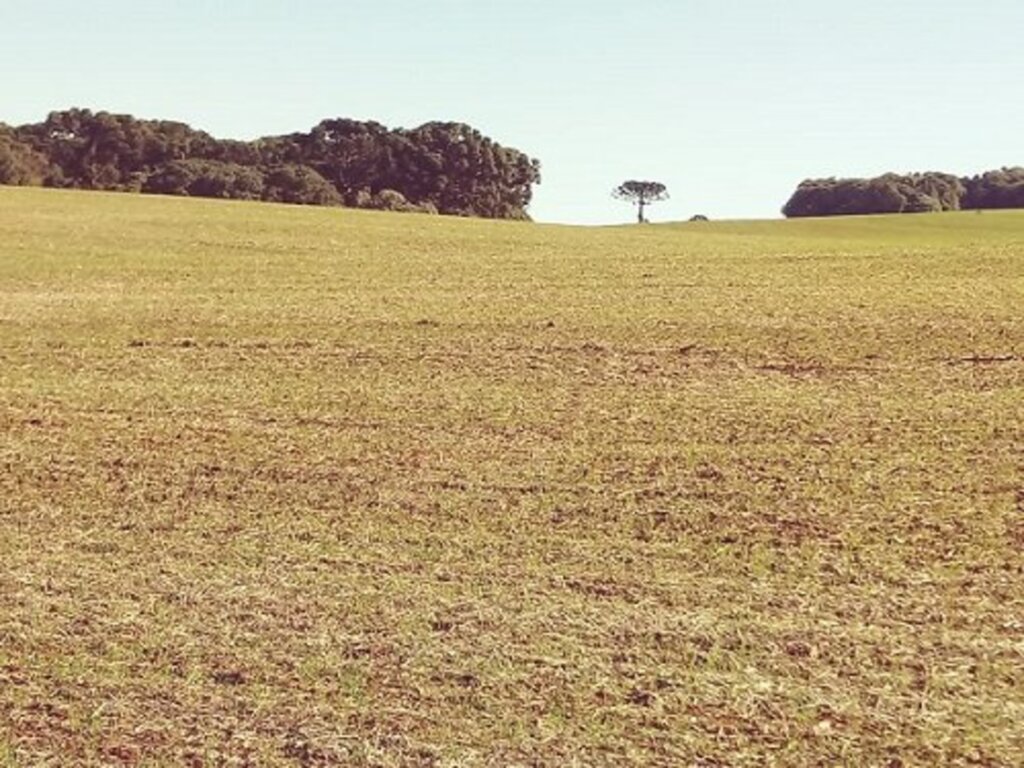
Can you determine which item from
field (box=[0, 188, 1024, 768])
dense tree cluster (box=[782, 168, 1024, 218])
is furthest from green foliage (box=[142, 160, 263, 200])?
field (box=[0, 188, 1024, 768])

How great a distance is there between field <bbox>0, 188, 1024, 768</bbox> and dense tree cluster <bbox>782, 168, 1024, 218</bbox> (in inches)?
2584

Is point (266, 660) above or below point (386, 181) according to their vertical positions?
below

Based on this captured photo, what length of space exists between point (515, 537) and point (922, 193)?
78.6 metres

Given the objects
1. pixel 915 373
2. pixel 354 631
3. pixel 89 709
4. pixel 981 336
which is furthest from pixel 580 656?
pixel 981 336

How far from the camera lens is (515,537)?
7676 mm

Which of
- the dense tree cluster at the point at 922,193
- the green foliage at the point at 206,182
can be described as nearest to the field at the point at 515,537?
the green foliage at the point at 206,182

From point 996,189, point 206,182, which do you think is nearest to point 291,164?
point 206,182

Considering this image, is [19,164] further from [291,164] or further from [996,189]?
[996,189]

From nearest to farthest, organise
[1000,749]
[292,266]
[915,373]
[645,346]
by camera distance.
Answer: [1000,749] → [915,373] → [645,346] → [292,266]

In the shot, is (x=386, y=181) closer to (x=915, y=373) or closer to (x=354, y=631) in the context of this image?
(x=915, y=373)

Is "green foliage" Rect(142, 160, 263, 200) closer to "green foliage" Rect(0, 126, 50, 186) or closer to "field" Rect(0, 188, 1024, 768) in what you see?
"green foliage" Rect(0, 126, 50, 186)

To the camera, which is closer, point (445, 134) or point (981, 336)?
point (981, 336)

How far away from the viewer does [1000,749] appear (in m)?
4.84

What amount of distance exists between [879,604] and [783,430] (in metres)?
4.47
